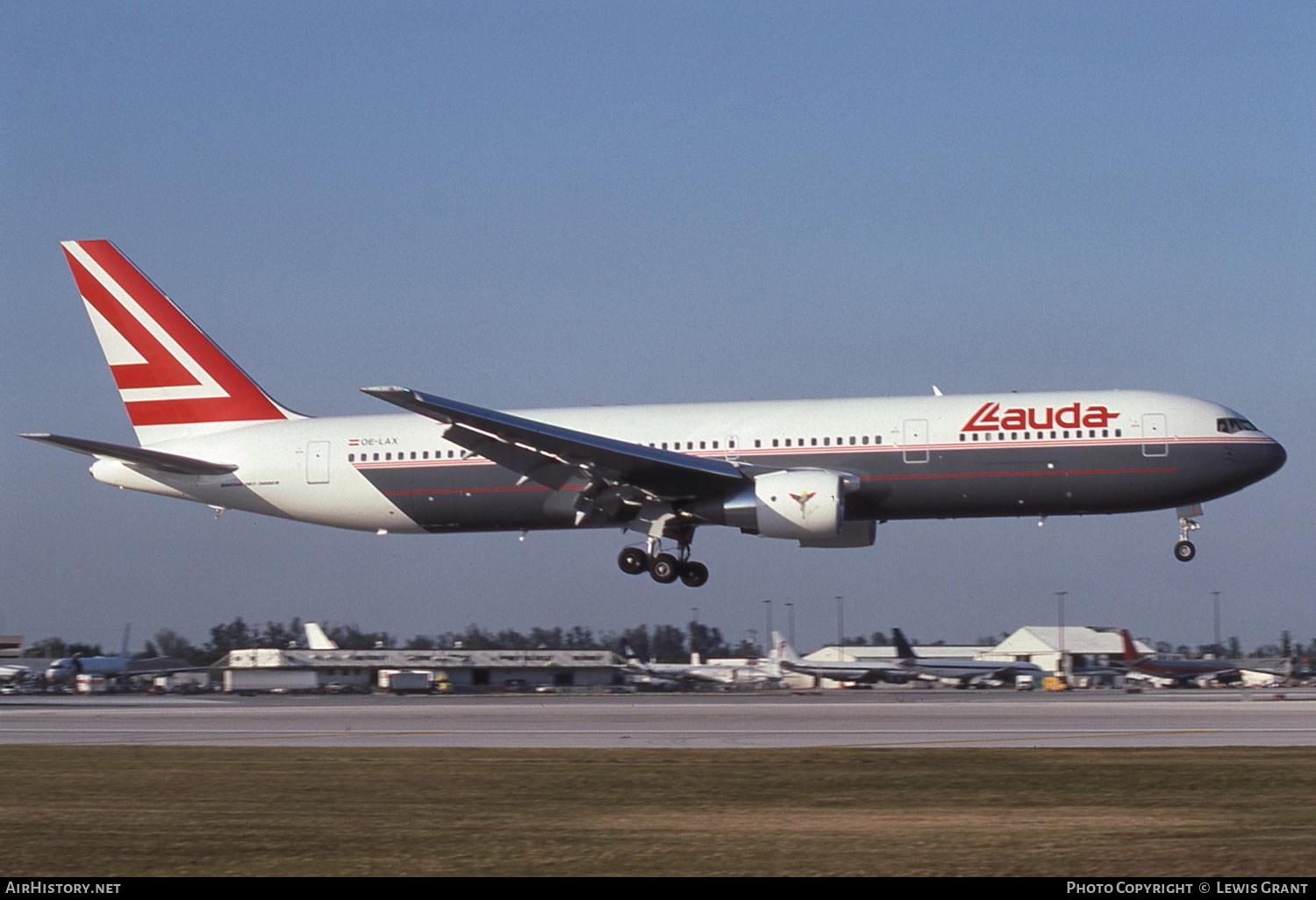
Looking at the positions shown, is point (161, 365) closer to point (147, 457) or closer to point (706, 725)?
point (147, 457)

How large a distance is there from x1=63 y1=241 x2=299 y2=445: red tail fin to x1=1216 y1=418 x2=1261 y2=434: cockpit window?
26831 millimetres

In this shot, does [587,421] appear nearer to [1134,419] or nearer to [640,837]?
[1134,419]

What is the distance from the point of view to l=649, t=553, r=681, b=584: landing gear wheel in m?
40.4

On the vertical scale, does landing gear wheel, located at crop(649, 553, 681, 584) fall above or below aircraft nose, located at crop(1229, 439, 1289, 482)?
below

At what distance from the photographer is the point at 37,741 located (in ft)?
93.9

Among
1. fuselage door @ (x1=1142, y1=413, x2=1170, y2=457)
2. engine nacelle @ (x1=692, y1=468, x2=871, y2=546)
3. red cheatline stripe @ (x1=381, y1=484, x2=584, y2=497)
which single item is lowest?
engine nacelle @ (x1=692, y1=468, x2=871, y2=546)

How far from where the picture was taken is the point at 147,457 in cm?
4097

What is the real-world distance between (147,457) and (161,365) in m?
4.29

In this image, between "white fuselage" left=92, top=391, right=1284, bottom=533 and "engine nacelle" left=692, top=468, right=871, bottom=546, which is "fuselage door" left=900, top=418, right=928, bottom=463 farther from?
"engine nacelle" left=692, top=468, right=871, bottom=546

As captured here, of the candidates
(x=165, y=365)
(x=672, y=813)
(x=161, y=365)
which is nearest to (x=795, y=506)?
(x=672, y=813)

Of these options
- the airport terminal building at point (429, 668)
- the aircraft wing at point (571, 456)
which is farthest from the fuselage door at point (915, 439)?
the airport terminal building at point (429, 668)

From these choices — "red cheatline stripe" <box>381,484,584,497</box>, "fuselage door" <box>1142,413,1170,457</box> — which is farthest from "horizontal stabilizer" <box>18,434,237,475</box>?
"fuselage door" <box>1142,413,1170,457</box>
